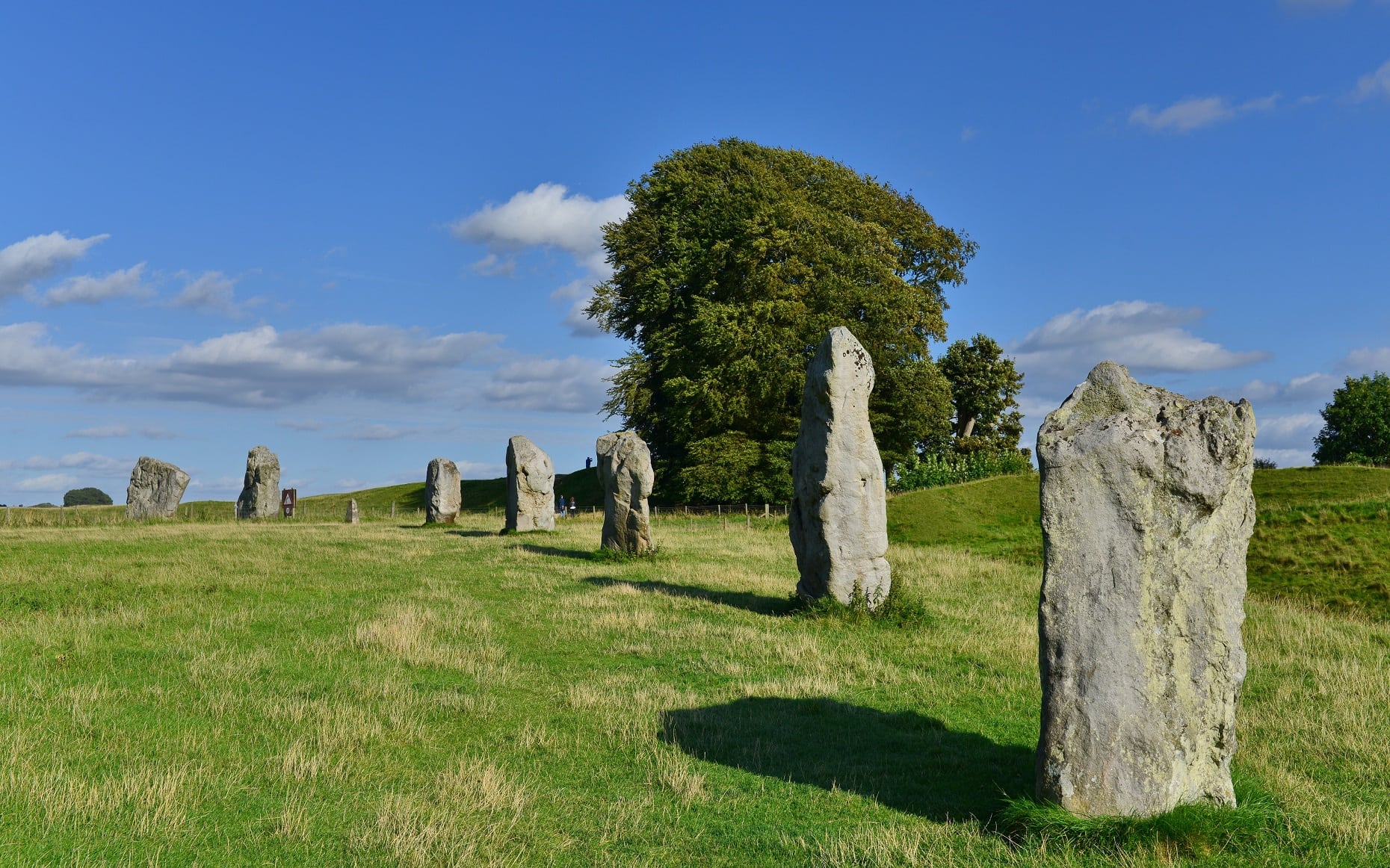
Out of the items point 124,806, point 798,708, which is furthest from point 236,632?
point 798,708

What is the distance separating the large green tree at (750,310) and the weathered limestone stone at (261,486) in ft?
53.4

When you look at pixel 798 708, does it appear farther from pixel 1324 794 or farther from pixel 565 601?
pixel 565 601

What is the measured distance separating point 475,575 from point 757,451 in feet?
73.4

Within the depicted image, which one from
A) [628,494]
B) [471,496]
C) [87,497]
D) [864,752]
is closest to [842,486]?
[864,752]

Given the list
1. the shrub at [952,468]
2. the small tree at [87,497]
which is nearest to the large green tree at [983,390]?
the shrub at [952,468]

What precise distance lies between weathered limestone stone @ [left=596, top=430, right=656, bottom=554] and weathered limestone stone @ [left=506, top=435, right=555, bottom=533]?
927 cm

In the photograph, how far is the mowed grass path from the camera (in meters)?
6.79

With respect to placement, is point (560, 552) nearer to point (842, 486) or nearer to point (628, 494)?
point (628, 494)

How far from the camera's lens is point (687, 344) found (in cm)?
4462

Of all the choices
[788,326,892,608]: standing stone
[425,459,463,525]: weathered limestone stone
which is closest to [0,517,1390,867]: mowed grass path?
[788,326,892,608]: standing stone

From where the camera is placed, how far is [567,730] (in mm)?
9516

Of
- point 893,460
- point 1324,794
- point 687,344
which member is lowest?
point 1324,794

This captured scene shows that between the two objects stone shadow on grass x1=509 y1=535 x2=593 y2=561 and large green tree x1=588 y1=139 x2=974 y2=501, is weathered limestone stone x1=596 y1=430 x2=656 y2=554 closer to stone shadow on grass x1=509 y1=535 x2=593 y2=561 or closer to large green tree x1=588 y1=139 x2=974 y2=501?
stone shadow on grass x1=509 y1=535 x2=593 y2=561

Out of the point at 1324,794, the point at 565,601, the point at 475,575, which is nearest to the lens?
the point at 1324,794
